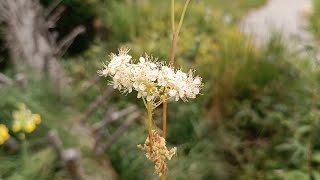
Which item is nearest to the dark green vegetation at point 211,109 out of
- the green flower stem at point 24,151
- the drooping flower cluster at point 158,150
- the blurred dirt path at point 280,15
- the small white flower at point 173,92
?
the green flower stem at point 24,151

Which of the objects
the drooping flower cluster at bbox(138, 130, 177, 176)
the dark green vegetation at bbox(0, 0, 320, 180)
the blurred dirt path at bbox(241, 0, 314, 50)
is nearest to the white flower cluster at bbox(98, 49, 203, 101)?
the drooping flower cluster at bbox(138, 130, 177, 176)

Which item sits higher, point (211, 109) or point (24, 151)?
point (211, 109)

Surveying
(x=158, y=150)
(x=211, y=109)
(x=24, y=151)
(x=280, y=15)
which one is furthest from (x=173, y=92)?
(x=280, y=15)

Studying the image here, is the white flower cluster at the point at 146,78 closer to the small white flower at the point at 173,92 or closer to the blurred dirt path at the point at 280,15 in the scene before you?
the small white flower at the point at 173,92

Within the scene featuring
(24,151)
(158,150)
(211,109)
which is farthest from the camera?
(211,109)

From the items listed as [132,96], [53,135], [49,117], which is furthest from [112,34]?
[53,135]

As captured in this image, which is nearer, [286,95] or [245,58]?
[286,95]

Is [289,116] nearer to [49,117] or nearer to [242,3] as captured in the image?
[49,117]

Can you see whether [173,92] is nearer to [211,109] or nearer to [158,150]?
[158,150]
